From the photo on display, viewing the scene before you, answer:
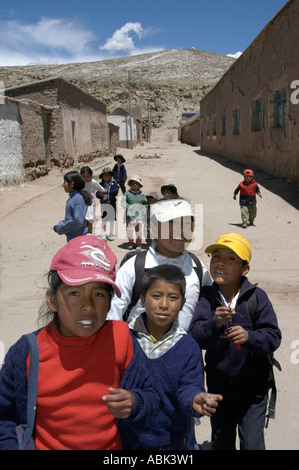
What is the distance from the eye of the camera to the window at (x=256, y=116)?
45.6 feet

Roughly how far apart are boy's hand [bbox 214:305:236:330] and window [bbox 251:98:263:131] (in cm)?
1318

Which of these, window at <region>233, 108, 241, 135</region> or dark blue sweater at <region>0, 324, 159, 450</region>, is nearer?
dark blue sweater at <region>0, 324, 159, 450</region>

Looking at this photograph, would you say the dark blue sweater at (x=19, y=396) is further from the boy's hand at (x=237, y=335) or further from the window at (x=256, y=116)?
the window at (x=256, y=116)

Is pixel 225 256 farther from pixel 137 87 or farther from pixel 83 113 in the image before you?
pixel 137 87

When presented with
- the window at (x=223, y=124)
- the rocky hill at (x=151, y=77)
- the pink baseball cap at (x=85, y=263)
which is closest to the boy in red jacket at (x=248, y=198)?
the pink baseball cap at (x=85, y=263)

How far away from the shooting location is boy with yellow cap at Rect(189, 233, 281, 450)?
1865 millimetres

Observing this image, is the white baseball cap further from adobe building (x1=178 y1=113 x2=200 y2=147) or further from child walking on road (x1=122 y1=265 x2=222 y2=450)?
adobe building (x1=178 y1=113 x2=200 y2=147)

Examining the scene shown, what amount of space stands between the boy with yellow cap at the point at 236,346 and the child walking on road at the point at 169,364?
27 centimetres

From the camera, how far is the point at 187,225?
212cm

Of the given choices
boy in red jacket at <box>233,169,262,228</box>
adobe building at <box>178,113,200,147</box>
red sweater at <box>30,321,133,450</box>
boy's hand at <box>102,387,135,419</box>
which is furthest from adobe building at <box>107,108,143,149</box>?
boy's hand at <box>102,387,135,419</box>

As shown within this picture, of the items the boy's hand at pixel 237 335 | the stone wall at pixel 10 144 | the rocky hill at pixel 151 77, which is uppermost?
the rocky hill at pixel 151 77

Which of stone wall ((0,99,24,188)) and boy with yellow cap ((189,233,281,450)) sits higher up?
stone wall ((0,99,24,188))

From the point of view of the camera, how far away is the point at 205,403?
1.38 m
